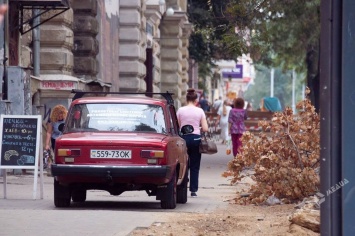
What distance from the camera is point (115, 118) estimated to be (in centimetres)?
1542

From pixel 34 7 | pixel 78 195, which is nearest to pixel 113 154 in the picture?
pixel 78 195

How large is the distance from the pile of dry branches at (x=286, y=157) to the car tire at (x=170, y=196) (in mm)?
1562

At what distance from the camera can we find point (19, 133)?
1631 centimetres

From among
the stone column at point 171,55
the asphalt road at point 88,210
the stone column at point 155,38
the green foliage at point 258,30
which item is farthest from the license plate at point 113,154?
the stone column at point 171,55

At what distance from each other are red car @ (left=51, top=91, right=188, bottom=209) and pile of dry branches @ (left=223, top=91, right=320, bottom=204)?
108 centimetres

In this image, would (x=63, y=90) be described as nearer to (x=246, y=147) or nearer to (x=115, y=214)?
(x=246, y=147)

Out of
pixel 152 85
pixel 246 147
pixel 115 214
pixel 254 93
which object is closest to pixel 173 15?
pixel 152 85

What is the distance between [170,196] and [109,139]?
1188 millimetres

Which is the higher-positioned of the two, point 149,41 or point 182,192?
point 149,41

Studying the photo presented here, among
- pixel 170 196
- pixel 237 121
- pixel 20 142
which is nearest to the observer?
pixel 170 196

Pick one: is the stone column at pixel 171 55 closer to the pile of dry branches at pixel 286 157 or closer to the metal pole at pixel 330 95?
the pile of dry branches at pixel 286 157

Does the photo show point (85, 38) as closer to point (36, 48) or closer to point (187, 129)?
point (36, 48)

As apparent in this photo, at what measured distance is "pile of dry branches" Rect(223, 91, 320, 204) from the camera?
52.7 feet

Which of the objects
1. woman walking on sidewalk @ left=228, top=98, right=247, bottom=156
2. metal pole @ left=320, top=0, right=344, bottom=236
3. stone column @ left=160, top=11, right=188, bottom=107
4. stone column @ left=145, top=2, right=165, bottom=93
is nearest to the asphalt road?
metal pole @ left=320, top=0, right=344, bottom=236
